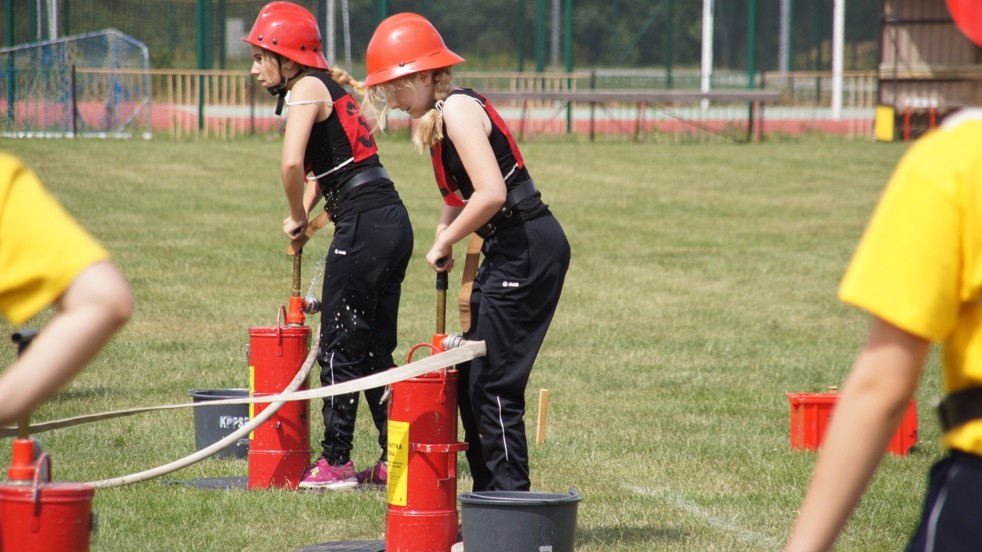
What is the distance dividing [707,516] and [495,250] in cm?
164

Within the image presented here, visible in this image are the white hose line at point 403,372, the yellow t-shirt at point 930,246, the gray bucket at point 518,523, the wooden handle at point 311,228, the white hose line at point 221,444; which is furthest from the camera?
the wooden handle at point 311,228

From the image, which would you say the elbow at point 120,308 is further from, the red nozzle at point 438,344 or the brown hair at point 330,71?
the brown hair at point 330,71

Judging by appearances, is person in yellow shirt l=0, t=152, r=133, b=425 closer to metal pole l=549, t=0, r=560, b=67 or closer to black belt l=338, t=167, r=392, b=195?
black belt l=338, t=167, r=392, b=195

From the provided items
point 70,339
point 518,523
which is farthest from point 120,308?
point 518,523

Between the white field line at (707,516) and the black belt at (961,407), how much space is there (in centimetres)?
338

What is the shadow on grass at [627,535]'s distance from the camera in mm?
5365

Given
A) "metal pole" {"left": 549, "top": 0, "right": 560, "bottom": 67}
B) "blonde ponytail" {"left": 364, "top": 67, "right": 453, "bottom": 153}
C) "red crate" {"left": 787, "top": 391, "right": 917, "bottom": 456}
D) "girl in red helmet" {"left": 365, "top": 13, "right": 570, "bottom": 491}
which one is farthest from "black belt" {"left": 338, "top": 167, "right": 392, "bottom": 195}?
"metal pole" {"left": 549, "top": 0, "right": 560, "bottom": 67}

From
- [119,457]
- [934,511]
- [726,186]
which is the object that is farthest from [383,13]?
[934,511]

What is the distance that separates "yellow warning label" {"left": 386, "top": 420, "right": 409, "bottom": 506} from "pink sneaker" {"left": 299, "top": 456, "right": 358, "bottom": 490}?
49.6 inches

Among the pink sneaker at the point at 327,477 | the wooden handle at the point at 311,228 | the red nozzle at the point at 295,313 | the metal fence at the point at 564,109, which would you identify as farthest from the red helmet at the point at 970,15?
the metal fence at the point at 564,109

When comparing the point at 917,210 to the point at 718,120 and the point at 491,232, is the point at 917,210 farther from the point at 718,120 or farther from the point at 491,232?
the point at 718,120

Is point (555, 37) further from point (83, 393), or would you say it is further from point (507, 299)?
point (507, 299)

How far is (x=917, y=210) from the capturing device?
6.34 feet

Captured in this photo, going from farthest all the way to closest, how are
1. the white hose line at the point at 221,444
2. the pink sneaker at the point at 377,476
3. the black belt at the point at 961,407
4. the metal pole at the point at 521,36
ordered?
the metal pole at the point at 521,36 → the pink sneaker at the point at 377,476 → the white hose line at the point at 221,444 → the black belt at the point at 961,407
